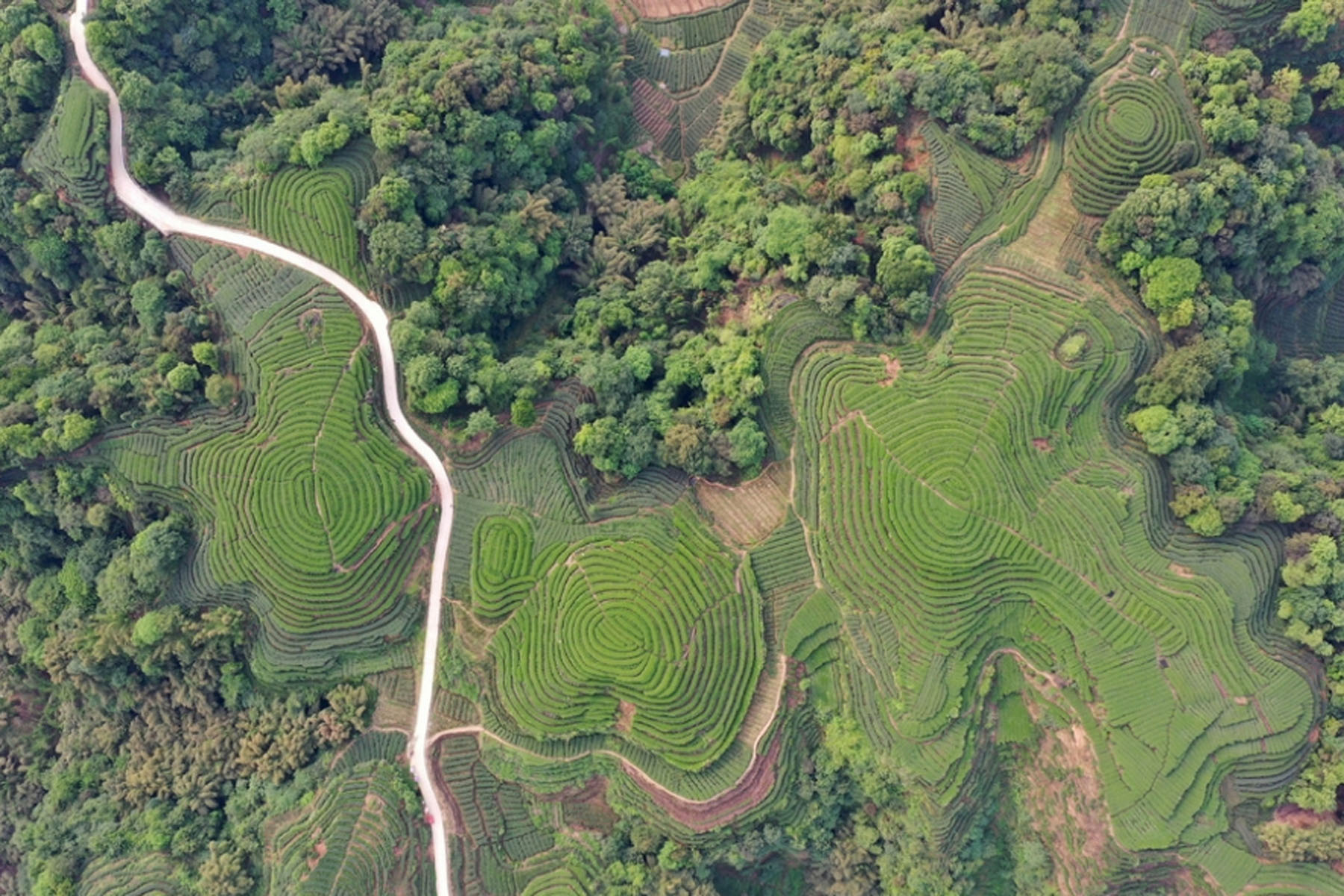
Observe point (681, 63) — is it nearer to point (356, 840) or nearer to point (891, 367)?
point (891, 367)

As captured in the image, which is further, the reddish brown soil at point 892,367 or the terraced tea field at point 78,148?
the terraced tea field at point 78,148

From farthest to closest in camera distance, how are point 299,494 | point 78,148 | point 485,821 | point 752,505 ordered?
1. point 78,148
2. point 485,821
3. point 752,505
4. point 299,494

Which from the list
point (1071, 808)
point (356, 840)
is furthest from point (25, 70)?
point (1071, 808)

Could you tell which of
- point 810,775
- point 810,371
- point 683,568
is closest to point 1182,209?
point 810,371

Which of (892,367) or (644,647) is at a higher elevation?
(892,367)

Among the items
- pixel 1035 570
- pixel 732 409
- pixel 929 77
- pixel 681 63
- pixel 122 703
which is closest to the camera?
pixel 1035 570

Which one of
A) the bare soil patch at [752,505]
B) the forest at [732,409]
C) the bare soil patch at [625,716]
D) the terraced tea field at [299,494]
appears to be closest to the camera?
the forest at [732,409]

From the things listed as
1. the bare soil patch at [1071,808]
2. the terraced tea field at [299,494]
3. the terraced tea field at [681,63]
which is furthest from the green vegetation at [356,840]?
the terraced tea field at [681,63]

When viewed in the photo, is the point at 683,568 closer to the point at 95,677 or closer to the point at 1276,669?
the point at 1276,669

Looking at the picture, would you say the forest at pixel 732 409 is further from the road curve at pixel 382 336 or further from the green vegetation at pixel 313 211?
the road curve at pixel 382 336

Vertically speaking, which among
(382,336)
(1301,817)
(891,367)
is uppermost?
(891,367)
